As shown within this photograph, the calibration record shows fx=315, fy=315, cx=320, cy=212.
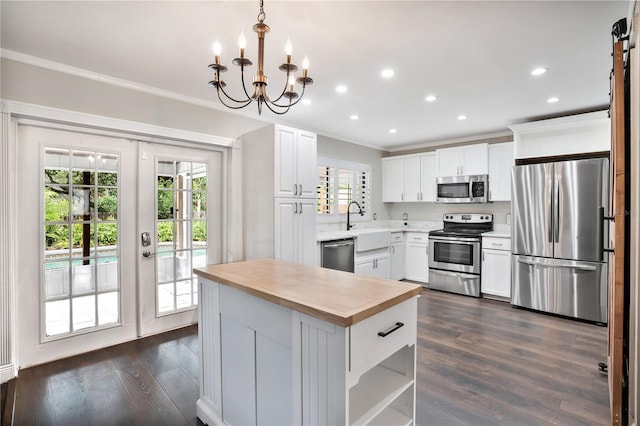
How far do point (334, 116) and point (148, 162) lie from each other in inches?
89.5

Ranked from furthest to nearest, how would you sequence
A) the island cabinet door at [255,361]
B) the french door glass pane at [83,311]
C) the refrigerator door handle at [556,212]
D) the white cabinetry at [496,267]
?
the white cabinetry at [496,267]
the refrigerator door handle at [556,212]
the french door glass pane at [83,311]
the island cabinet door at [255,361]

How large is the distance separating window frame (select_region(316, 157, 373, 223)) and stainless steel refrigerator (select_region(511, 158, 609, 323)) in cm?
237

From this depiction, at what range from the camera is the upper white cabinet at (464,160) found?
16.0 feet

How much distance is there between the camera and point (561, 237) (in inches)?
147

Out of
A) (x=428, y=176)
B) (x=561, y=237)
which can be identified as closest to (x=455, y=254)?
(x=561, y=237)

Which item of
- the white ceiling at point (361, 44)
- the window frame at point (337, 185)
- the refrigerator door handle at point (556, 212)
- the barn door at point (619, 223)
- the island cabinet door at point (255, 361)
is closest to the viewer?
the island cabinet door at point (255, 361)

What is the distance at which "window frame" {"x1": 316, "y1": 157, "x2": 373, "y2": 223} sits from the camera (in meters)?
5.03

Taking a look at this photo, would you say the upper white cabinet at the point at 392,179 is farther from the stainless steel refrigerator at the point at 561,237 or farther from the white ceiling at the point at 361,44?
the white ceiling at the point at 361,44

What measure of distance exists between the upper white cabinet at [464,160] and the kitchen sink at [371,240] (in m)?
1.46

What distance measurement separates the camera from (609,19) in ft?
6.57

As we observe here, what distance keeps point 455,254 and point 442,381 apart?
9.11 ft

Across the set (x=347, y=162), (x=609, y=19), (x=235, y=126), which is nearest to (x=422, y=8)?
(x=609, y=19)

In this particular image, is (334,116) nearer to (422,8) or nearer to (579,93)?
(422,8)

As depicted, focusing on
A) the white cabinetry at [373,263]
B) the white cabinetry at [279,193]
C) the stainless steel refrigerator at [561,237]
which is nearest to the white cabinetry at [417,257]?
the white cabinetry at [373,263]
